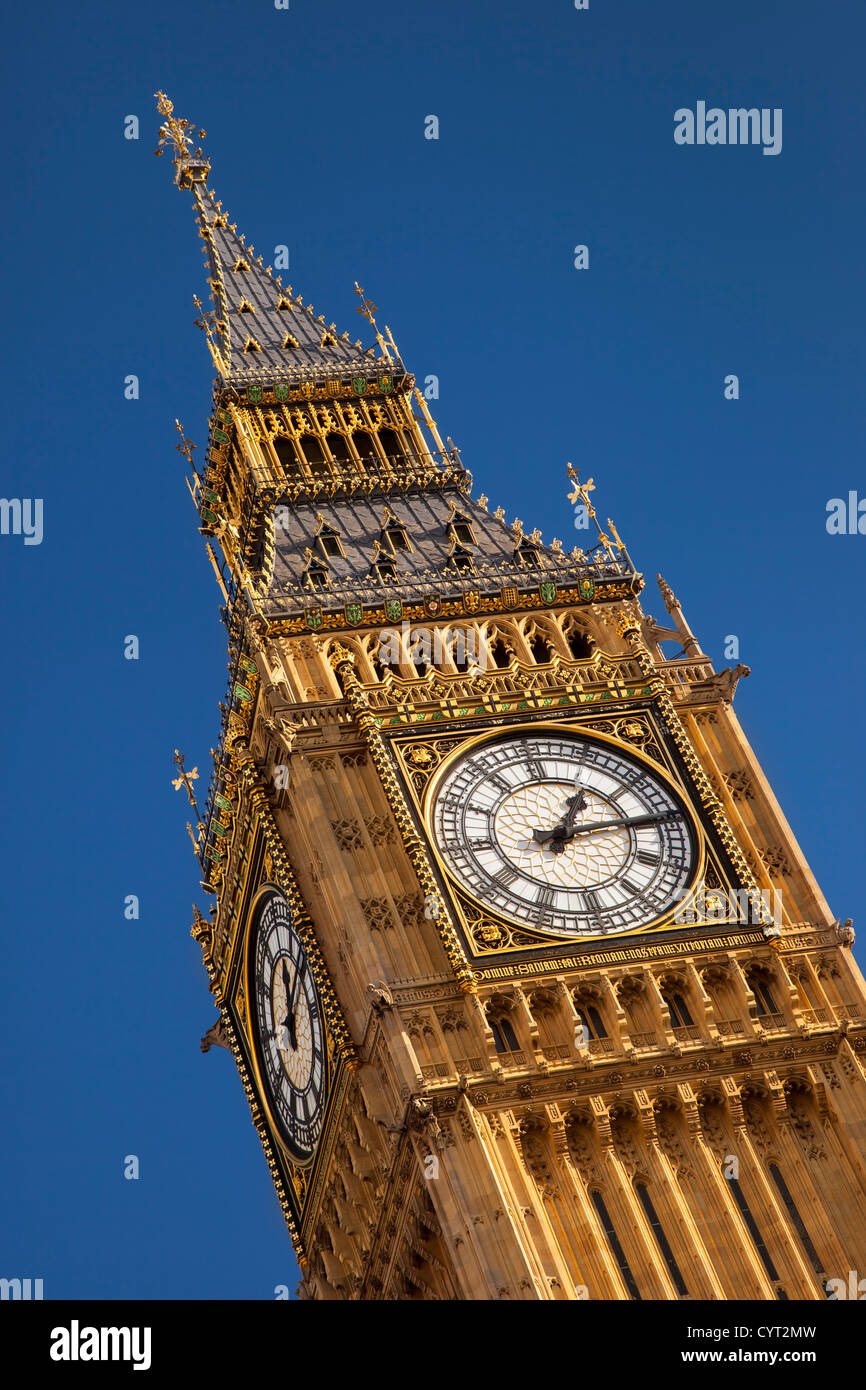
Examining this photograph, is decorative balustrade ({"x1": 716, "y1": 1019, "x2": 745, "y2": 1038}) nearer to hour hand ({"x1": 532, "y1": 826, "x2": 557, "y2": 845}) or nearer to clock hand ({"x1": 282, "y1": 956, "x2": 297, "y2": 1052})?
hour hand ({"x1": 532, "y1": 826, "x2": 557, "y2": 845})

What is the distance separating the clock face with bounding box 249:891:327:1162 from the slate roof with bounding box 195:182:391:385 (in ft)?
61.7

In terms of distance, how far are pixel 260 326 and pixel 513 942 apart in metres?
27.9

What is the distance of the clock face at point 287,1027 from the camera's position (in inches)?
2564

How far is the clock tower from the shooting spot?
194 feet

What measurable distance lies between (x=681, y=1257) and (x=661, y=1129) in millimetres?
2957

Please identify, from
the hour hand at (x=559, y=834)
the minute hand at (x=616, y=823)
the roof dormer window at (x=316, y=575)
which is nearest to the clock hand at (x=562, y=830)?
the hour hand at (x=559, y=834)

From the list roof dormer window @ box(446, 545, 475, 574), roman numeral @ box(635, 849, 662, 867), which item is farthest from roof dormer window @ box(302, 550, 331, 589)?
roman numeral @ box(635, 849, 662, 867)

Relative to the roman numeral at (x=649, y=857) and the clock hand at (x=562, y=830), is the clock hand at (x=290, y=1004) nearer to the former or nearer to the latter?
the clock hand at (x=562, y=830)

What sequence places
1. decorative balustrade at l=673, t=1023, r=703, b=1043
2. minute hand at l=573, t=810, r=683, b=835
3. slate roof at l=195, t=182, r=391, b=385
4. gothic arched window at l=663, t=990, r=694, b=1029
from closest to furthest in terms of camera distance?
decorative balustrade at l=673, t=1023, r=703, b=1043, gothic arched window at l=663, t=990, r=694, b=1029, minute hand at l=573, t=810, r=683, b=835, slate roof at l=195, t=182, r=391, b=385

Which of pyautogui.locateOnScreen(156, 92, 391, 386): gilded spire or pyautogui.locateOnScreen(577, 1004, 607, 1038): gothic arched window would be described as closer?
pyautogui.locateOnScreen(577, 1004, 607, 1038): gothic arched window

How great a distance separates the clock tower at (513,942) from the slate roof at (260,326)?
739 cm
